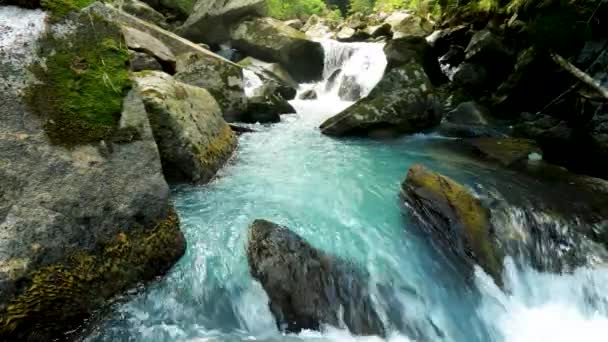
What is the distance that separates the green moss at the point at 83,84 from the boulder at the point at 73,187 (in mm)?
10

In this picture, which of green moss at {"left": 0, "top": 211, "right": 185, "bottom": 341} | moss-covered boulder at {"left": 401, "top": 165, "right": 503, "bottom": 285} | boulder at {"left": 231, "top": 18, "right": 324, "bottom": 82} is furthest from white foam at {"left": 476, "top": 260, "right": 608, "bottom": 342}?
boulder at {"left": 231, "top": 18, "right": 324, "bottom": 82}

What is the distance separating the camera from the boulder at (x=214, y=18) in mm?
18922

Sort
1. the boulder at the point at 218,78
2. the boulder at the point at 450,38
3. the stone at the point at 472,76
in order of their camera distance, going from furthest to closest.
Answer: the boulder at the point at 450,38 → the stone at the point at 472,76 → the boulder at the point at 218,78

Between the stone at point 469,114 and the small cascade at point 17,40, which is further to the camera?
the stone at point 469,114

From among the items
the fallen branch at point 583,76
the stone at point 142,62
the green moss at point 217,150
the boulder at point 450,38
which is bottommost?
the green moss at point 217,150

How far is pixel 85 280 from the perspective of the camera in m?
3.74

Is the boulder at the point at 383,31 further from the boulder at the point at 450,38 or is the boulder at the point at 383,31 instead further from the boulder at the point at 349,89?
the boulder at the point at 450,38

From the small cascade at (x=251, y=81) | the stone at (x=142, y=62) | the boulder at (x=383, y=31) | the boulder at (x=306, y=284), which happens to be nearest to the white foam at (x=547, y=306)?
the boulder at (x=306, y=284)

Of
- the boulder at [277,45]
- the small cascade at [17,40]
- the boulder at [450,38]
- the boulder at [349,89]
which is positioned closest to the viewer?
the small cascade at [17,40]

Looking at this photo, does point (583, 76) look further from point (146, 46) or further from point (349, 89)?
point (349, 89)

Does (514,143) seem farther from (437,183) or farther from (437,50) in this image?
(437,50)

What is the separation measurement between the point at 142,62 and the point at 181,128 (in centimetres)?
320

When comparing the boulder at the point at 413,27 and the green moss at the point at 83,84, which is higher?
the boulder at the point at 413,27

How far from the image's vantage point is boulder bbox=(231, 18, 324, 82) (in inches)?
739
